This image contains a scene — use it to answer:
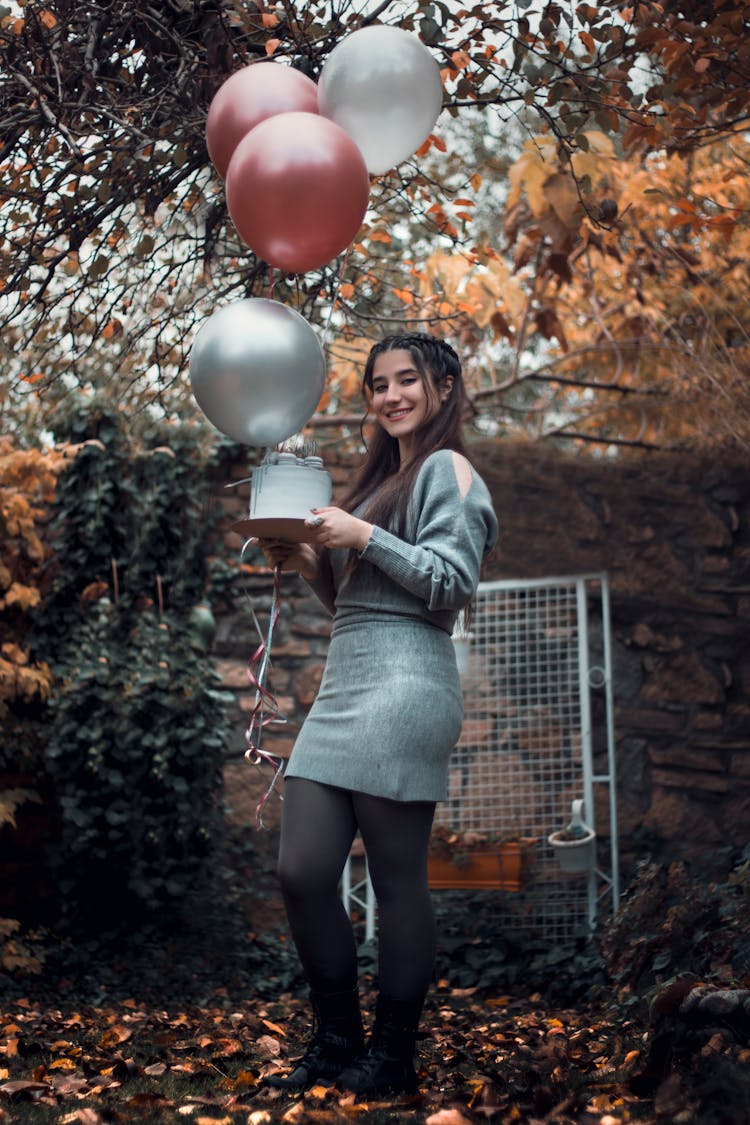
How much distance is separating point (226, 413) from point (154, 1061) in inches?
54.1

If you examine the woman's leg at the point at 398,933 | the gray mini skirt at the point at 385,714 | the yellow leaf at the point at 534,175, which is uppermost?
the yellow leaf at the point at 534,175

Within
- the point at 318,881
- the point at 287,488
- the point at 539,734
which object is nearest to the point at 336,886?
the point at 318,881

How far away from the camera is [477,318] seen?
473 cm

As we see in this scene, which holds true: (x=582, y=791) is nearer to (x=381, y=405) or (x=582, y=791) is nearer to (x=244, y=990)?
(x=244, y=990)

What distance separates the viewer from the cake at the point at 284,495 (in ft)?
6.49

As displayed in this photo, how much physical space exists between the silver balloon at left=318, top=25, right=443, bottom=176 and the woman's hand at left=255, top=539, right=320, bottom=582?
81 cm

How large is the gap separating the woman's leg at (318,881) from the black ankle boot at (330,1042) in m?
0.02

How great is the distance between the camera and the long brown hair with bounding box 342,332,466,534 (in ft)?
7.03

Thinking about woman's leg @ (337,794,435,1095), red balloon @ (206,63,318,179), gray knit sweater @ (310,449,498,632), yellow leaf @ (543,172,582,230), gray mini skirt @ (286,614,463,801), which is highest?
yellow leaf @ (543,172,582,230)

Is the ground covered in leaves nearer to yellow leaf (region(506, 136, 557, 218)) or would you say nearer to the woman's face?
the woman's face

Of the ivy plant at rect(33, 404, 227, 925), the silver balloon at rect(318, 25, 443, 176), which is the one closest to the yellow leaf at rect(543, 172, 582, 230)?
the silver balloon at rect(318, 25, 443, 176)

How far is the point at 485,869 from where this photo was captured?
415 centimetres

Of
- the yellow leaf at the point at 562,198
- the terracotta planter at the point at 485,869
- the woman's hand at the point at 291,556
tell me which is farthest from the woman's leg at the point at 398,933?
the terracotta planter at the point at 485,869

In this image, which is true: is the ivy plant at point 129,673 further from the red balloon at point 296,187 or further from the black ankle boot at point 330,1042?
the red balloon at point 296,187
